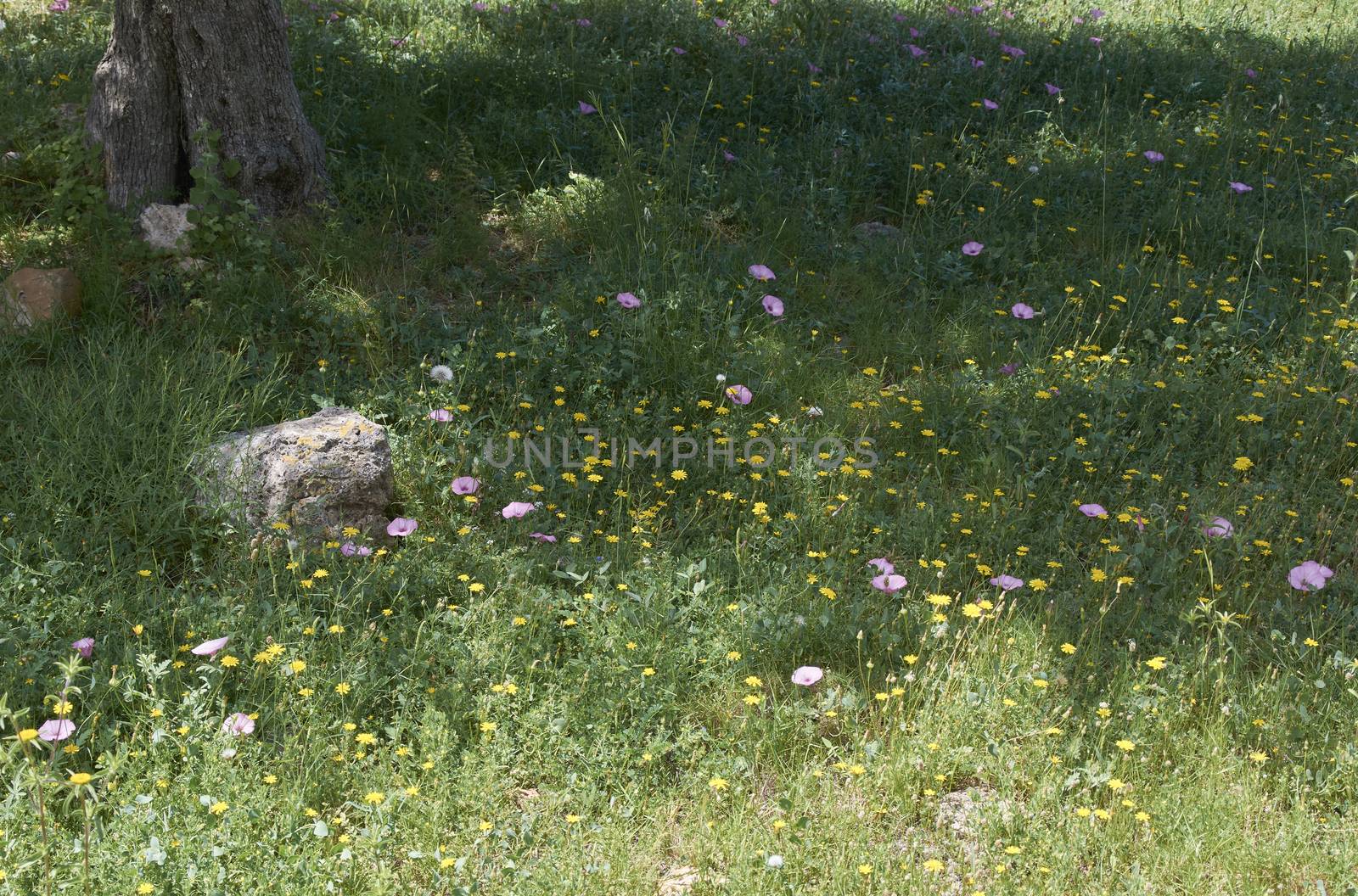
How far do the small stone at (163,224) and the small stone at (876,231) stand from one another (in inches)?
120

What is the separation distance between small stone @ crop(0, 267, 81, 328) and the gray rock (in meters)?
1.27

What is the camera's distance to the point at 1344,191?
252 inches

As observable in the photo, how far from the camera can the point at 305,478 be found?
11.6ft

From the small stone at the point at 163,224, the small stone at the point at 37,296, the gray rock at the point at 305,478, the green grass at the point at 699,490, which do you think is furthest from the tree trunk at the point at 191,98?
the gray rock at the point at 305,478

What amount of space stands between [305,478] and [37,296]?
1759mm

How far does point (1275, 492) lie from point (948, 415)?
117 cm

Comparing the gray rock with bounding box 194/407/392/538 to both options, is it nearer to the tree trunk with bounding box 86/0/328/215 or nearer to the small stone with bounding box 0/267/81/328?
the small stone with bounding box 0/267/81/328

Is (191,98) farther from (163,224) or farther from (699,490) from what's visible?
(699,490)

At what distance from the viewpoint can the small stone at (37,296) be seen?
14.4 feet

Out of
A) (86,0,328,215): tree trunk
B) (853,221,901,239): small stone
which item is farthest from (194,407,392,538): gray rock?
(853,221,901,239): small stone

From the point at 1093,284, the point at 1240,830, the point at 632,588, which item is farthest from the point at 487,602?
the point at 1093,284

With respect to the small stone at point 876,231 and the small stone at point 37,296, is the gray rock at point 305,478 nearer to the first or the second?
the small stone at point 37,296

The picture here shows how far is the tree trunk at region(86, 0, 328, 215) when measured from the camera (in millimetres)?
4840

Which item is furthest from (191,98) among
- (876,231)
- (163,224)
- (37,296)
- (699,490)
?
(876,231)
